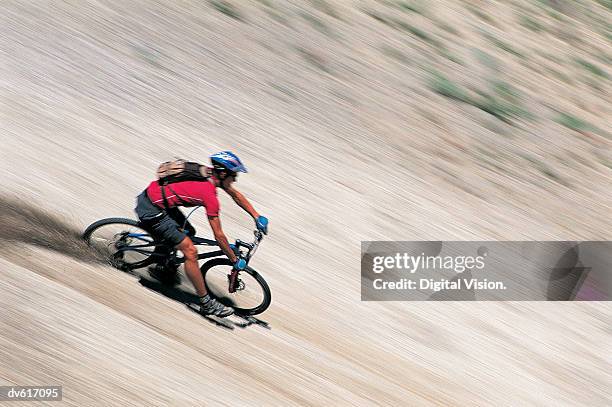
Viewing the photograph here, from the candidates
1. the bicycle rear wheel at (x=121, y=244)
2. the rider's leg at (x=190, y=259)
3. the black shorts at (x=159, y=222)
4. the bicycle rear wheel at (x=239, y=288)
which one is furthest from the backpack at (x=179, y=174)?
the bicycle rear wheel at (x=239, y=288)

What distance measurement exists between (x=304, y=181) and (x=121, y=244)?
3.70 m

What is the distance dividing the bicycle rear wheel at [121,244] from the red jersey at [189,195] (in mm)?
743

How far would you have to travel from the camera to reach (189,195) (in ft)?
26.2

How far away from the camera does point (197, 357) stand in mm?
7625

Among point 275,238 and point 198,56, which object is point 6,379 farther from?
point 198,56

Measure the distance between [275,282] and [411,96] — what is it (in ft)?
18.4

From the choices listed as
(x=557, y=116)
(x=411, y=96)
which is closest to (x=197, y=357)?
(x=411, y=96)

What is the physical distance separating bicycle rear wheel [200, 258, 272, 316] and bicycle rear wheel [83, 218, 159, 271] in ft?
2.44

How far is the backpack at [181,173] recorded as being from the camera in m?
7.98

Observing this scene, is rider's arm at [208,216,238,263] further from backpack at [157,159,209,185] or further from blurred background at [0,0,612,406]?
blurred background at [0,0,612,406]

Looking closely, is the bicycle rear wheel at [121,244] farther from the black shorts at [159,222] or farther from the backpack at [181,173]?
the backpack at [181,173]

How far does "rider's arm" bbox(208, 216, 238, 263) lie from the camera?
7.83 m

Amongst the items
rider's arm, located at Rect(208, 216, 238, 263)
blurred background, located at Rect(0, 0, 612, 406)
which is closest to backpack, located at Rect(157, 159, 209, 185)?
rider's arm, located at Rect(208, 216, 238, 263)

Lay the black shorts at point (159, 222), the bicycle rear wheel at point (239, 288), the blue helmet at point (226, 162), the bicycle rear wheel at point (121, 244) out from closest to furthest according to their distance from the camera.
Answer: the blue helmet at point (226, 162)
the black shorts at point (159, 222)
the bicycle rear wheel at point (121, 244)
the bicycle rear wheel at point (239, 288)
